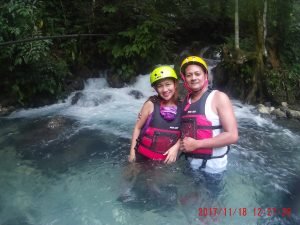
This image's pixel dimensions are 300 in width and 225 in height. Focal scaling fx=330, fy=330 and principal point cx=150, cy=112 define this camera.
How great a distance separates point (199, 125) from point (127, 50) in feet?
22.7

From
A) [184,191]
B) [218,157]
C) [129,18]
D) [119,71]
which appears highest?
[129,18]

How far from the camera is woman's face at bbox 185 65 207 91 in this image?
3.62 meters

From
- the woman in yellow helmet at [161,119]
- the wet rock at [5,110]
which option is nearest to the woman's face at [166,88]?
the woman in yellow helmet at [161,119]

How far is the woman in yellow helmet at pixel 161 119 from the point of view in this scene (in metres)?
3.96

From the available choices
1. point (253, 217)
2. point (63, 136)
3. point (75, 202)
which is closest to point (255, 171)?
point (253, 217)

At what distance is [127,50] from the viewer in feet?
33.0

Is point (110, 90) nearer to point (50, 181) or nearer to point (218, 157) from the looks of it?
point (50, 181)

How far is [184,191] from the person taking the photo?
4.12 meters

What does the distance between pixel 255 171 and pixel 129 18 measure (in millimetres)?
6997

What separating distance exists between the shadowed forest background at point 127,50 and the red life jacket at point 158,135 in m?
4.82
